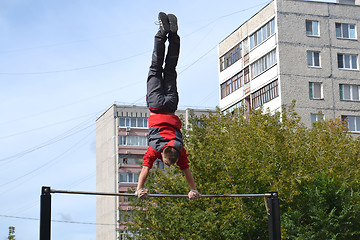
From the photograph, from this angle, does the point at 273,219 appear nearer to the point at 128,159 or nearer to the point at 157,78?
the point at 157,78

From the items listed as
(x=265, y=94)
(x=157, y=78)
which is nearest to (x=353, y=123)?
(x=265, y=94)

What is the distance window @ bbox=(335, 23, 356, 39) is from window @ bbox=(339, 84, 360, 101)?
373cm

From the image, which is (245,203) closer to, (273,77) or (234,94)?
(273,77)

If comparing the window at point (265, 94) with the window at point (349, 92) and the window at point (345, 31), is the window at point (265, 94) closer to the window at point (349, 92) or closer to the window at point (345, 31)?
the window at point (349, 92)

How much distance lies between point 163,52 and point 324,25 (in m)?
39.2

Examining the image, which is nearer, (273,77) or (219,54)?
(273,77)

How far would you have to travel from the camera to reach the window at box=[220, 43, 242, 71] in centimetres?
5359

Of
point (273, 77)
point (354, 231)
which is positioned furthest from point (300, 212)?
point (273, 77)

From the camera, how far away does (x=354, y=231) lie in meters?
32.3

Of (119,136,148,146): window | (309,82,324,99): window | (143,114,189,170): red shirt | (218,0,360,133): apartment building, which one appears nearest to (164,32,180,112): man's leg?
(143,114,189,170): red shirt

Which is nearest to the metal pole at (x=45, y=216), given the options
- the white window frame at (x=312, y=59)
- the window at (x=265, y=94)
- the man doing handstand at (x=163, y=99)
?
the man doing handstand at (x=163, y=99)

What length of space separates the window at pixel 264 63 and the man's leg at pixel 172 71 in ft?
120

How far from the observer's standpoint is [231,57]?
54844mm

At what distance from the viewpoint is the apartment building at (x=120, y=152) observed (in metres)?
82.0
